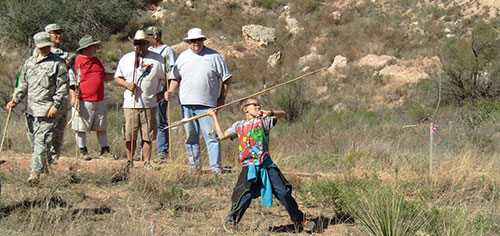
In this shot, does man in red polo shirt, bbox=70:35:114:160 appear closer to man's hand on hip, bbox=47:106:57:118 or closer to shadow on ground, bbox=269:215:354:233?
man's hand on hip, bbox=47:106:57:118

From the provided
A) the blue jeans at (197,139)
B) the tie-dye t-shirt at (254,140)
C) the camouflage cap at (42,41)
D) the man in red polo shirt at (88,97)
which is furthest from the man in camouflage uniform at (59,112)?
the tie-dye t-shirt at (254,140)

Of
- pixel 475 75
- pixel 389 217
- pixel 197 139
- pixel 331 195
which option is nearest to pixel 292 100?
pixel 475 75

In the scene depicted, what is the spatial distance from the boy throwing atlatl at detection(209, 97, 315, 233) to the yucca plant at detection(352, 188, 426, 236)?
0.49 meters

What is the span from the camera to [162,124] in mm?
8227

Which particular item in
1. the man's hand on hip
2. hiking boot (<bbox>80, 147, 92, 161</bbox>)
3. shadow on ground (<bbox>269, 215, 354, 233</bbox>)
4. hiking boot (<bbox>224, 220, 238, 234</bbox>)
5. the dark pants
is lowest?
shadow on ground (<bbox>269, 215, 354, 233</bbox>)

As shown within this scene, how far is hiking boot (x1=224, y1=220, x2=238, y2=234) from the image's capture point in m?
5.11

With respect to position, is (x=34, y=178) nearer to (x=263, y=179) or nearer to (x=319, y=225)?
(x=263, y=179)

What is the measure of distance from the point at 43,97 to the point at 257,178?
2.52 m

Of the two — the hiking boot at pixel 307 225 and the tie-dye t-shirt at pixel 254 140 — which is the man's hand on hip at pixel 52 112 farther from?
the hiking boot at pixel 307 225

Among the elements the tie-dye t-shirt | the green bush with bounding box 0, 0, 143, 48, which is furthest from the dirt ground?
the green bush with bounding box 0, 0, 143, 48

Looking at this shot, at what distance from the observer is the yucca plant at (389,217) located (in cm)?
462

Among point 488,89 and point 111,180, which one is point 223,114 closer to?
point 488,89

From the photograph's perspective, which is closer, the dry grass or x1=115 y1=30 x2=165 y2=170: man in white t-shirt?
the dry grass

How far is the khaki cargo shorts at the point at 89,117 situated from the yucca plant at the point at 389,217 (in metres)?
4.22
